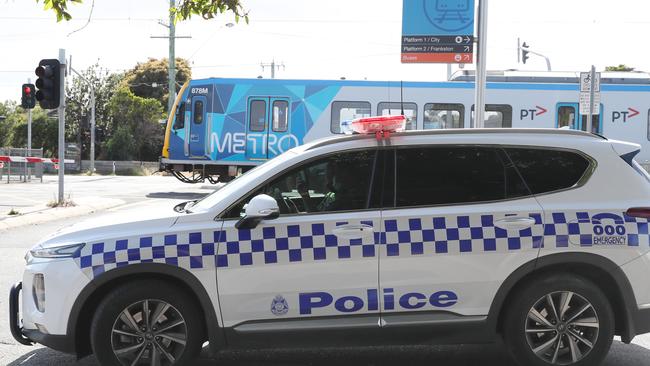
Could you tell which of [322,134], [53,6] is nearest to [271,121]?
[322,134]

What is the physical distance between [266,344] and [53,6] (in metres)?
4.32

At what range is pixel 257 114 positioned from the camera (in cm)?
1845

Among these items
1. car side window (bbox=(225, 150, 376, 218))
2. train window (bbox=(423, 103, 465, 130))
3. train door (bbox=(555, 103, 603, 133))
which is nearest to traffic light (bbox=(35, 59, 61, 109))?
train window (bbox=(423, 103, 465, 130))

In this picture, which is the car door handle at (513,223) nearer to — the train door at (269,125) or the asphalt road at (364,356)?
the asphalt road at (364,356)

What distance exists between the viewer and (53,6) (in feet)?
20.9

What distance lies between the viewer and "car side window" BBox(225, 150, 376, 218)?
414 cm

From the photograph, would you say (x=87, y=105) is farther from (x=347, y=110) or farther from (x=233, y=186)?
(x=233, y=186)

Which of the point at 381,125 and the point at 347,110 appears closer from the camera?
the point at 381,125

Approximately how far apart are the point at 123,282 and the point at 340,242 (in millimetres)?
1382

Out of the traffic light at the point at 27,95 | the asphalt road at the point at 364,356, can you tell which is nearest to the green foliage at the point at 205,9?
the asphalt road at the point at 364,356

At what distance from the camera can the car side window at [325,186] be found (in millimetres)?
4137

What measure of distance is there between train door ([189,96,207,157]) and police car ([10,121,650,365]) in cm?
1467

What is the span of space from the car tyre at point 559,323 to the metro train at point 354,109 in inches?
553

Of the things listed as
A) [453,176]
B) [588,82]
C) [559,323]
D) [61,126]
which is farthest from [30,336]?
[61,126]
